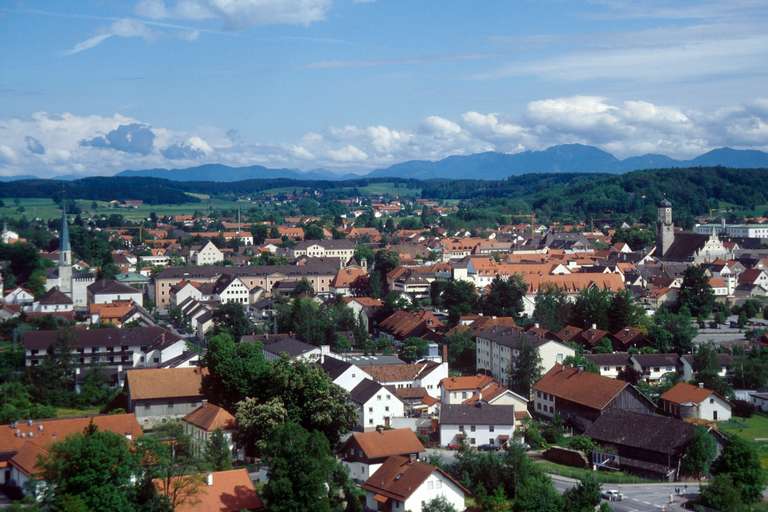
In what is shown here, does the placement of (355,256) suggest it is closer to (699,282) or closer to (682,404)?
(699,282)

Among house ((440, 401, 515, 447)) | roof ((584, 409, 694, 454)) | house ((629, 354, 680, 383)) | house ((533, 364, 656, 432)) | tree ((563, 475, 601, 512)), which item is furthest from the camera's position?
house ((629, 354, 680, 383))

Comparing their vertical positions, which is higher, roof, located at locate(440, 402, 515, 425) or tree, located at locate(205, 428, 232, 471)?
tree, located at locate(205, 428, 232, 471)

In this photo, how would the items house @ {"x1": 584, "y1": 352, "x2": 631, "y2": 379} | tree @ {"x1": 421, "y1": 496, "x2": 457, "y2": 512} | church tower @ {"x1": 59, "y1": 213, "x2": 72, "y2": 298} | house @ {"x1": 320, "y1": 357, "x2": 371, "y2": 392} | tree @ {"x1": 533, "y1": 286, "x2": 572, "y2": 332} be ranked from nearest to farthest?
tree @ {"x1": 421, "y1": 496, "x2": 457, "y2": 512} → house @ {"x1": 320, "y1": 357, "x2": 371, "y2": 392} → house @ {"x1": 584, "y1": 352, "x2": 631, "y2": 379} → tree @ {"x1": 533, "y1": 286, "x2": 572, "y2": 332} → church tower @ {"x1": 59, "y1": 213, "x2": 72, "y2": 298}

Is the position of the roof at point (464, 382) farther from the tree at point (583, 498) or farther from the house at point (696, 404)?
the tree at point (583, 498)

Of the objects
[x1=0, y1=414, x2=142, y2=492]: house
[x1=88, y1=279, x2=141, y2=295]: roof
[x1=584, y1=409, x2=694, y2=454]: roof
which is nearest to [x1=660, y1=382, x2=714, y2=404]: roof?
[x1=584, y1=409, x2=694, y2=454]: roof

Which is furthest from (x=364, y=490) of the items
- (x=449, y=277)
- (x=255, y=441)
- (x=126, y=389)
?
(x=449, y=277)

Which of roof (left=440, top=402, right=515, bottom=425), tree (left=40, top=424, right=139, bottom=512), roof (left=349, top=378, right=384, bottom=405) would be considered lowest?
roof (left=440, top=402, right=515, bottom=425)

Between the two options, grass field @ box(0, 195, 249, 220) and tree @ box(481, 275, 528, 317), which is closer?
tree @ box(481, 275, 528, 317)

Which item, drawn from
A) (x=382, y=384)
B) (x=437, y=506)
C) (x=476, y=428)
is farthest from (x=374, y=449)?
(x=382, y=384)

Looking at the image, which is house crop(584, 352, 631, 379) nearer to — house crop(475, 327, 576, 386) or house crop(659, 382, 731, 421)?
house crop(475, 327, 576, 386)
